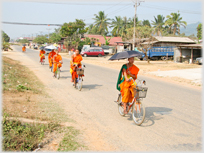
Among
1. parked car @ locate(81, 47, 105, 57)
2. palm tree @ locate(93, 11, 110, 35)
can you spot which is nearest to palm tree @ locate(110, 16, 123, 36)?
palm tree @ locate(93, 11, 110, 35)

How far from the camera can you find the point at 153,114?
661 centimetres

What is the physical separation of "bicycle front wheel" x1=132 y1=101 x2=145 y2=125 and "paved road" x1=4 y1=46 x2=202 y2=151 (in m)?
0.14

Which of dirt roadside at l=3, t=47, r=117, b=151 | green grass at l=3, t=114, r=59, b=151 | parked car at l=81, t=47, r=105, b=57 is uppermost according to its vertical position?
parked car at l=81, t=47, r=105, b=57

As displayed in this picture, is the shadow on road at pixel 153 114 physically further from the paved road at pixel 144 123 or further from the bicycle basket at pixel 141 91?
the bicycle basket at pixel 141 91

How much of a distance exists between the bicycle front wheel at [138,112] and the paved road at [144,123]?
140 millimetres

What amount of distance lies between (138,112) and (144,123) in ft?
1.22

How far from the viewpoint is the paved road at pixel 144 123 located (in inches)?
180

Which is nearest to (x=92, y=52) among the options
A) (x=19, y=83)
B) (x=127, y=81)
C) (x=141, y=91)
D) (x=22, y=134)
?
(x=19, y=83)

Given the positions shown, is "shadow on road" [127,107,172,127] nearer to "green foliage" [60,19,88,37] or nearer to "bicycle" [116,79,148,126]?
"bicycle" [116,79,148,126]

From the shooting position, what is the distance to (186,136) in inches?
195

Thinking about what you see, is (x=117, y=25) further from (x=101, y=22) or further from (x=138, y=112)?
(x=138, y=112)

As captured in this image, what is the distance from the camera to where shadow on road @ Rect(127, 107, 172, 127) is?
19.3 feet

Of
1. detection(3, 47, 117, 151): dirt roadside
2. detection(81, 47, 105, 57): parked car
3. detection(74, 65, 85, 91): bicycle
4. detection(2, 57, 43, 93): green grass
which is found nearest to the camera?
detection(3, 47, 117, 151): dirt roadside

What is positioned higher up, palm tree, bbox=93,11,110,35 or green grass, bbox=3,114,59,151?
palm tree, bbox=93,11,110,35
